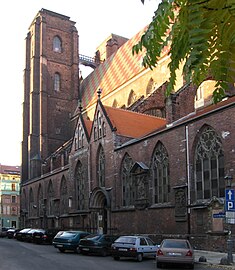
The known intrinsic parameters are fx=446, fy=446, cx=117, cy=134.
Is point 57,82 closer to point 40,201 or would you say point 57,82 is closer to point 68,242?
point 40,201

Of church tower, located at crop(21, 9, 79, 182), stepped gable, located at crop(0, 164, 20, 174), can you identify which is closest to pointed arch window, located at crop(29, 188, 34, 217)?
church tower, located at crop(21, 9, 79, 182)

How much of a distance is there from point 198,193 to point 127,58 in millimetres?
32182

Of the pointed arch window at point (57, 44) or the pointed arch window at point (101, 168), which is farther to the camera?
the pointed arch window at point (57, 44)

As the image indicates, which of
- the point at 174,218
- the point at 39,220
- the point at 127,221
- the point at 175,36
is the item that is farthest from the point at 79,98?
the point at 175,36

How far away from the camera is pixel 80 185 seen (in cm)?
4344

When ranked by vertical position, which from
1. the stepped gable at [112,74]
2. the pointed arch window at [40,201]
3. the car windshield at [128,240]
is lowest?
the car windshield at [128,240]

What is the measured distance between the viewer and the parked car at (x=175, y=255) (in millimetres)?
17844

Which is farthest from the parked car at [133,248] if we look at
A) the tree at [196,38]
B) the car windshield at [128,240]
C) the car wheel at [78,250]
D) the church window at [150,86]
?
the church window at [150,86]

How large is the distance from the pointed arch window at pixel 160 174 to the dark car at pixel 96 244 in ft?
22.4

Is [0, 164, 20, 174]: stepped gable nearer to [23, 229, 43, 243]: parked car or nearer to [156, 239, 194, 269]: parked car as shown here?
[23, 229, 43, 243]: parked car

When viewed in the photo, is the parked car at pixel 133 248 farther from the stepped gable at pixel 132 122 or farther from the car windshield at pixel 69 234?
the stepped gable at pixel 132 122

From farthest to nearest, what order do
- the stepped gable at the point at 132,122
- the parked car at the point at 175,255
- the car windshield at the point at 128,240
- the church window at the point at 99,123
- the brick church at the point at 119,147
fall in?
1. the church window at the point at 99,123
2. the stepped gable at the point at 132,122
3. the brick church at the point at 119,147
4. the car windshield at the point at 128,240
5. the parked car at the point at 175,255

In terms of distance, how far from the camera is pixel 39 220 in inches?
2202

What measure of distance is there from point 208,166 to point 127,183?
385 inches
